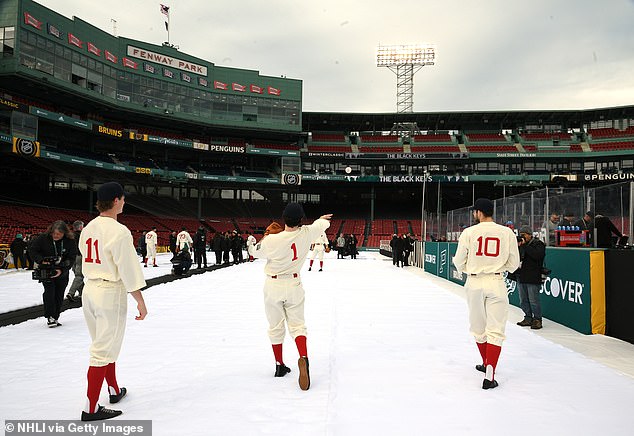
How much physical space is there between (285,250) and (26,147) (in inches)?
1429

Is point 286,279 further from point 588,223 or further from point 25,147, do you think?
point 25,147

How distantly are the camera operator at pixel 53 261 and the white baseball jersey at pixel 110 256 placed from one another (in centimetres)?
403

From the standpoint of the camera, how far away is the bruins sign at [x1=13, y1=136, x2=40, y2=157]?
31.9 metres

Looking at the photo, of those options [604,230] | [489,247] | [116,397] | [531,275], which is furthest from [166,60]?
[489,247]

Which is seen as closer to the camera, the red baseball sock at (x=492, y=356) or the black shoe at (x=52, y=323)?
the red baseball sock at (x=492, y=356)

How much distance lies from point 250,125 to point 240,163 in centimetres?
610

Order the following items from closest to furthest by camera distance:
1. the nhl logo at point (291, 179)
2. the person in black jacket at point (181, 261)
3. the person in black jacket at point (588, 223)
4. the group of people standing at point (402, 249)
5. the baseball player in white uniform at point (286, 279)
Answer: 1. the baseball player in white uniform at point (286, 279)
2. the person in black jacket at point (588, 223)
3. the person in black jacket at point (181, 261)
4. the group of people standing at point (402, 249)
5. the nhl logo at point (291, 179)

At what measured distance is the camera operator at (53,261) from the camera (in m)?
6.79

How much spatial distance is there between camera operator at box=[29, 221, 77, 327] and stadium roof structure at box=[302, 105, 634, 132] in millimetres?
51431

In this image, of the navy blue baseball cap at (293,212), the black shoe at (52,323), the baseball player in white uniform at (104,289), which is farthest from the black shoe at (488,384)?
the black shoe at (52,323)

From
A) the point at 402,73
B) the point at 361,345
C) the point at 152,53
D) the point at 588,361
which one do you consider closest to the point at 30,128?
the point at 152,53

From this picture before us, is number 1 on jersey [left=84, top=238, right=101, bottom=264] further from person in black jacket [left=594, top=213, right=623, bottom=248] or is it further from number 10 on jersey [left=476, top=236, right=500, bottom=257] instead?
person in black jacket [left=594, top=213, right=623, bottom=248]

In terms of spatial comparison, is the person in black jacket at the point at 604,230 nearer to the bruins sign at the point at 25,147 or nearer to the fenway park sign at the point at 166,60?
the bruins sign at the point at 25,147

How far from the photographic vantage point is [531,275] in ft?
24.2
